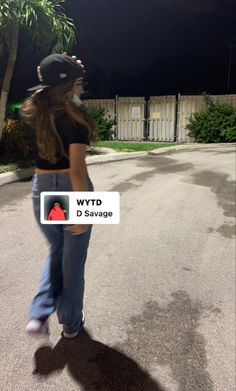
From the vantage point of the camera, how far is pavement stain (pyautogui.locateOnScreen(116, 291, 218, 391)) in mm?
2557

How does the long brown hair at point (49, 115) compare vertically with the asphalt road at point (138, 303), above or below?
above

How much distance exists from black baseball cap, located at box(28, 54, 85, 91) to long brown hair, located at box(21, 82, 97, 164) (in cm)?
6

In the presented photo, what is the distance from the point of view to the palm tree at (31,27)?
738 cm

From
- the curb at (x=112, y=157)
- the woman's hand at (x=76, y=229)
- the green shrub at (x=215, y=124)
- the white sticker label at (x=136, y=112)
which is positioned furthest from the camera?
the white sticker label at (x=136, y=112)

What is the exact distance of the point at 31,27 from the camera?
833 cm

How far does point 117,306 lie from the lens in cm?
333

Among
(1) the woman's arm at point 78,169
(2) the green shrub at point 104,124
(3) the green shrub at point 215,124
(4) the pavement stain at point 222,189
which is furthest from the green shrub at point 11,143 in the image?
(3) the green shrub at point 215,124

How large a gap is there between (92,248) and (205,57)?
24384mm

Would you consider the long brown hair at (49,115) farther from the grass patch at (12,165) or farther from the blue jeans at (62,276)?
the grass patch at (12,165)

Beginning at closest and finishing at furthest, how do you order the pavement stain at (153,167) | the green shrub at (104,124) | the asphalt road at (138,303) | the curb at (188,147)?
the asphalt road at (138,303)
the pavement stain at (153,167)
the curb at (188,147)
the green shrub at (104,124)

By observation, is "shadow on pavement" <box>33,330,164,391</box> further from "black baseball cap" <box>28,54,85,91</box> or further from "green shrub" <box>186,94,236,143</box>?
"green shrub" <box>186,94,236,143</box>

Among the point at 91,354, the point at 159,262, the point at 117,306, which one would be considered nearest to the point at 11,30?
the point at 159,262

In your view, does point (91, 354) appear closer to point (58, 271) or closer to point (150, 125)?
point (58, 271)

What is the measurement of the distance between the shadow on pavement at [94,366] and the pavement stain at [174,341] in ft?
0.40
